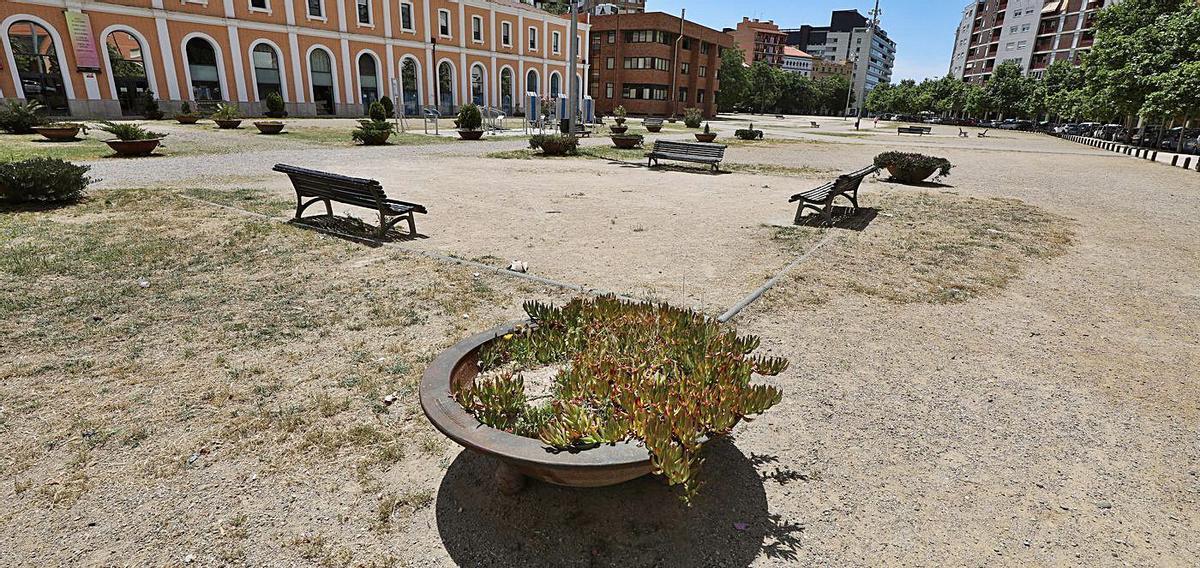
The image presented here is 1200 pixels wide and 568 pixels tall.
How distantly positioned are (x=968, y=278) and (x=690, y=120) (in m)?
32.8

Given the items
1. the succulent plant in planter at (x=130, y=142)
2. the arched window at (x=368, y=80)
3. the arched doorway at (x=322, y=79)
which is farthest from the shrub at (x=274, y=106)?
the succulent plant in planter at (x=130, y=142)

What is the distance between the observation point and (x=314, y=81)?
137ft

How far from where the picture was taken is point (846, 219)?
932 centimetres

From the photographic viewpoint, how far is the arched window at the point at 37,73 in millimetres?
30819

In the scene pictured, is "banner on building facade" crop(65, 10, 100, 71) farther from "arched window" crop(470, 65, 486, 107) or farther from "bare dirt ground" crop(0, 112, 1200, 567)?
"bare dirt ground" crop(0, 112, 1200, 567)

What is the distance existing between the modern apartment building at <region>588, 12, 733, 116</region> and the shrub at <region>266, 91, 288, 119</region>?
34.8 meters

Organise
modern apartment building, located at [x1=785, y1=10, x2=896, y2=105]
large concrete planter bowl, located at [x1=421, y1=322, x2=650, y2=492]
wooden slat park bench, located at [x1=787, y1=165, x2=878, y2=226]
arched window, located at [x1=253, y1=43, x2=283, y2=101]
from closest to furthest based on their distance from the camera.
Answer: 1. large concrete planter bowl, located at [x1=421, y1=322, x2=650, y2=492]
2. wooden slat park bench, located at [x1=787, y1=165, x2=878, y2=226]
3. arched window, located at [x1=253, y1=43, x2=283, y2=101]
4. modern apartment building, located at [x1=785, y1=10, x2=896, y2=105]

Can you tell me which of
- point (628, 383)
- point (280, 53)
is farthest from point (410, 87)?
point (628, 383)

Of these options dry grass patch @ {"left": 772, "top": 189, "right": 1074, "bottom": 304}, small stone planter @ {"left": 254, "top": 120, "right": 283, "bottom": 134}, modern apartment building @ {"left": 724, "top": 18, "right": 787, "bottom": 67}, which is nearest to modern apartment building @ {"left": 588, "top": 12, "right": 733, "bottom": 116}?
small stone planter @ {"left": 254, "top": 120, "right": 283, "bottom": 134}

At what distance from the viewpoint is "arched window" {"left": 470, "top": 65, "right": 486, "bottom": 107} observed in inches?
1994

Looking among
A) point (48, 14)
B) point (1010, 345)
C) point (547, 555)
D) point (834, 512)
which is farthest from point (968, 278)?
point (48, 14)

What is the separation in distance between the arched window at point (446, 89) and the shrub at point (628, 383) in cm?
4963

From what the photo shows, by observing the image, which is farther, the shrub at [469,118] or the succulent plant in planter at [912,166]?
the shrub at [469,118]

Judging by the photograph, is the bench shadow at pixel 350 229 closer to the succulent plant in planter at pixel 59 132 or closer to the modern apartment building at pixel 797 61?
the succulent plant in planter at pixel 59 132
